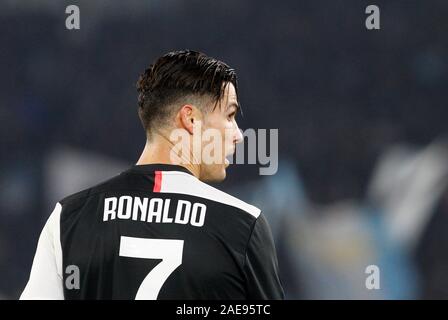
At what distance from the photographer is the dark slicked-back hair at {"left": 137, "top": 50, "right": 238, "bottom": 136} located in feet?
4.11

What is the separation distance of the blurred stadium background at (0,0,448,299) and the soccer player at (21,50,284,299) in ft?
6.82

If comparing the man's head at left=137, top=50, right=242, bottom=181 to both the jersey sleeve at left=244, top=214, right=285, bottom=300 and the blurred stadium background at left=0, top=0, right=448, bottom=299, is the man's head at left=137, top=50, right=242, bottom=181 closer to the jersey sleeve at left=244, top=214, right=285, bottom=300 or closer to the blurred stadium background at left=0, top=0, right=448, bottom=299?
the jersey sleeve at left=244, top=214, right=285, bottom=300

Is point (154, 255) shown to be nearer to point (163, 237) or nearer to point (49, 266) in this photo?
point (163, 237)

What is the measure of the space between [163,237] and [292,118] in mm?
2243

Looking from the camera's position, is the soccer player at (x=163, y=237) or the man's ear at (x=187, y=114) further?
the man's ear at (x=187, y=114)

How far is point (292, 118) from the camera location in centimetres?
330

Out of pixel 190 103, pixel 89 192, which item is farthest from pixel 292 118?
pixel 89 192

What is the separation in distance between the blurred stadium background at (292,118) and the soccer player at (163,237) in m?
2.08

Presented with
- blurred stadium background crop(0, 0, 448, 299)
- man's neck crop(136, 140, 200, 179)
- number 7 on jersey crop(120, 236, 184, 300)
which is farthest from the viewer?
blurred stadium background crop(0, 0, 448, 299)

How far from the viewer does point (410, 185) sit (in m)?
3.35

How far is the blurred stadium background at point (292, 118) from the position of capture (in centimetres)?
328

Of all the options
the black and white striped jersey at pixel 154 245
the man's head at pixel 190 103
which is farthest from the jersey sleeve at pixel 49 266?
the man's head at pixel 190 103

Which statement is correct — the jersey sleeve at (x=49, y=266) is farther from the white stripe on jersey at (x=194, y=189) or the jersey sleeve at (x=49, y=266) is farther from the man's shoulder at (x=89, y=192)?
the white stripe on jersey at (x=194, y=189)

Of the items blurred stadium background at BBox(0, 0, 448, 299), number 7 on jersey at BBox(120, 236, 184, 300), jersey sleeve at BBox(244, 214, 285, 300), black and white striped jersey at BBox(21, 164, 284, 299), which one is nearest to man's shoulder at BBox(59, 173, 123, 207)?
black and white striped jersey at BBox(21, 164, 284, 299)
